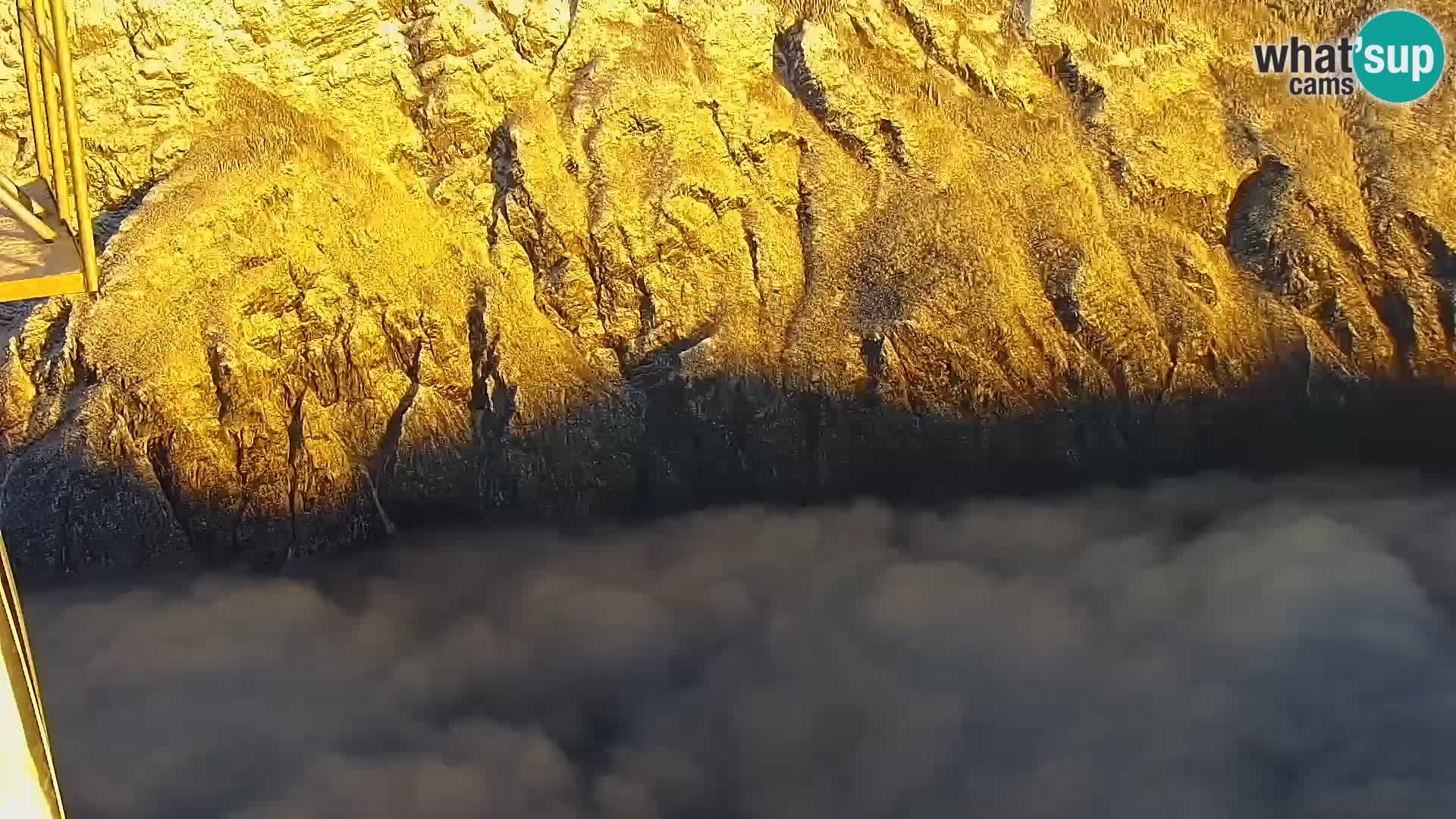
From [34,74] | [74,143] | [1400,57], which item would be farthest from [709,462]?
[74,143]

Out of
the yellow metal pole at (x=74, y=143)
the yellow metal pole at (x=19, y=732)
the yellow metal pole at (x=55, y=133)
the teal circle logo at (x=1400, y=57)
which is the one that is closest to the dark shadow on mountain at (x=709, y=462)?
the teal circle logo at (x=1400, y=57)

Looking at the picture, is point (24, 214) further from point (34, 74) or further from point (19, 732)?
point (19, 732)

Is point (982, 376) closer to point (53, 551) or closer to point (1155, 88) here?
point (1155, 88)

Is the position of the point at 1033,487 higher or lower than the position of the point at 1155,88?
lower

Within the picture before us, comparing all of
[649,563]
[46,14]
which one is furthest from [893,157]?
[46,14]

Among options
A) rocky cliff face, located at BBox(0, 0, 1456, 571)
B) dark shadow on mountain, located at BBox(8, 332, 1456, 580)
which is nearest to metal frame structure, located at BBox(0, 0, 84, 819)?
dark shadow on mountain, located at BBox(8, 332, 1456, 580)

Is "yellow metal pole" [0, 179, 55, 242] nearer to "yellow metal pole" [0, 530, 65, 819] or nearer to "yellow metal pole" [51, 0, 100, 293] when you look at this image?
"yellow metal pole" [51, 0, 100, 293]

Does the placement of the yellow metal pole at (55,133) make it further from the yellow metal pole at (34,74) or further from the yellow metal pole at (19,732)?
the yellow metal pole at (19,732)
